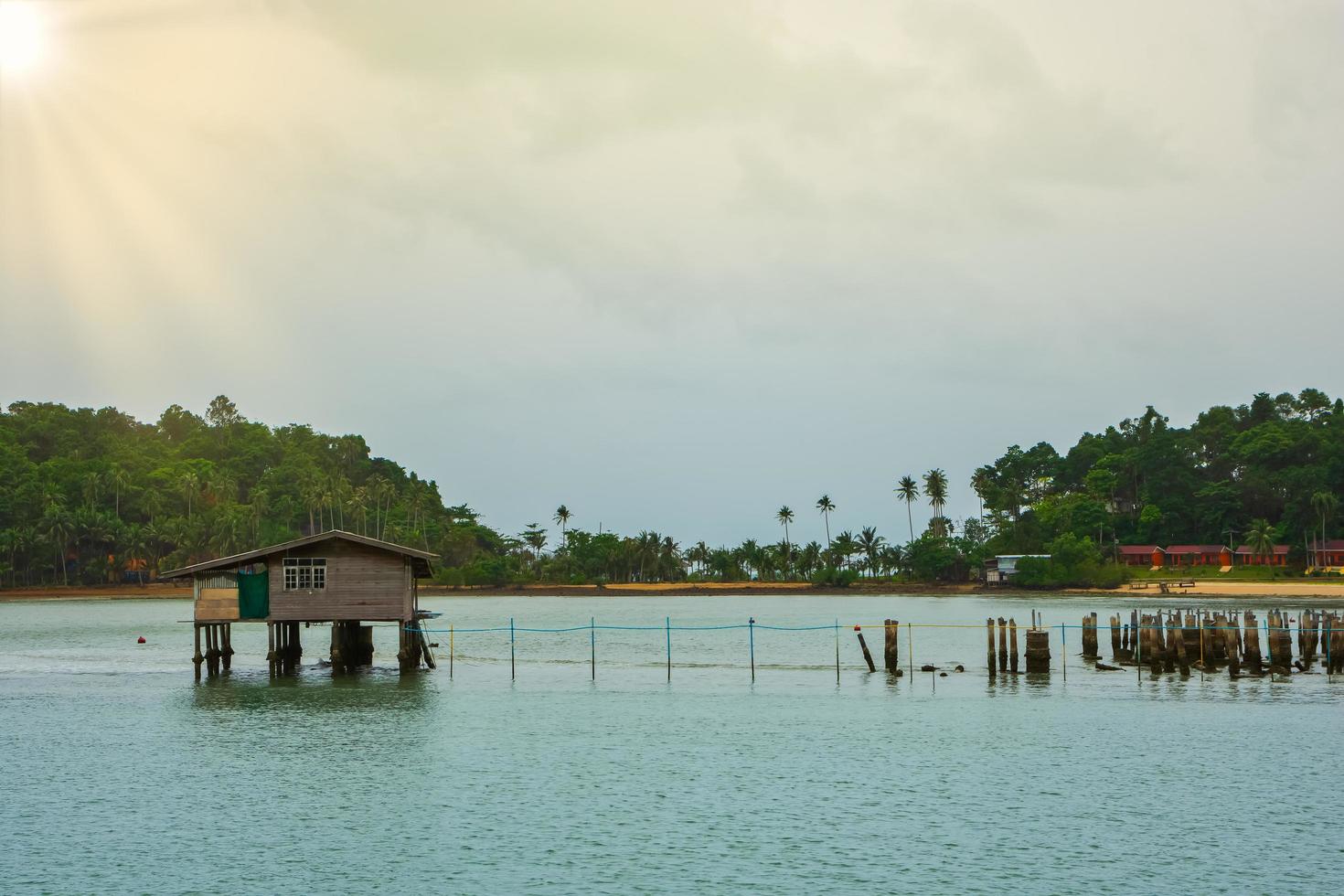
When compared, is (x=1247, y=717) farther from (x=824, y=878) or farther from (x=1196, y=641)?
(x=824, y=878)

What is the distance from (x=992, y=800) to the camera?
31.5 meters

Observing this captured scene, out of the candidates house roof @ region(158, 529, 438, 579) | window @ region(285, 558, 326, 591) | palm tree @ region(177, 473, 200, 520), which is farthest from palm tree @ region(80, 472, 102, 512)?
window @ region(285, 558, 326, 591)

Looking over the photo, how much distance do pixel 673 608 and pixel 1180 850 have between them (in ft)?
426

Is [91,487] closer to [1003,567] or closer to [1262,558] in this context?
[1003,567]

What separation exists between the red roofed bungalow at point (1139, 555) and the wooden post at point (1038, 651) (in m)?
132

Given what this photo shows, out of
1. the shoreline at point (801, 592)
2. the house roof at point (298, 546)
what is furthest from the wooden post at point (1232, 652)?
the shoreline at point (801, 592)

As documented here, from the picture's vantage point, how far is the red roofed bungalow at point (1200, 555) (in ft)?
563

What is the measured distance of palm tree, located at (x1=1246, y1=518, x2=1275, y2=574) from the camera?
165125mm

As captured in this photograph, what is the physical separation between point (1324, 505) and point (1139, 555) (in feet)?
95.7

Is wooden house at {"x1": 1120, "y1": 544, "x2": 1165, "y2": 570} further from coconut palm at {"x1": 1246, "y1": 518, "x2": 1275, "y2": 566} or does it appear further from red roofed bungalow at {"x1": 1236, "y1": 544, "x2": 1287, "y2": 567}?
coconut palm at {"x1": 1246, "y1": 518, "x2": 1275, "y2": 566}

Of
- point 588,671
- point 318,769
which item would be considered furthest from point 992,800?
point 588,671

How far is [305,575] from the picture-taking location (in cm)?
5459

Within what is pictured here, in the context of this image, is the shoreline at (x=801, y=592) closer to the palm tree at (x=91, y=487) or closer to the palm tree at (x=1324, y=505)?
the palm tree at (x=1324, y=505)

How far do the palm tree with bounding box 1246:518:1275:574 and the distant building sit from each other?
2705 centimetres
